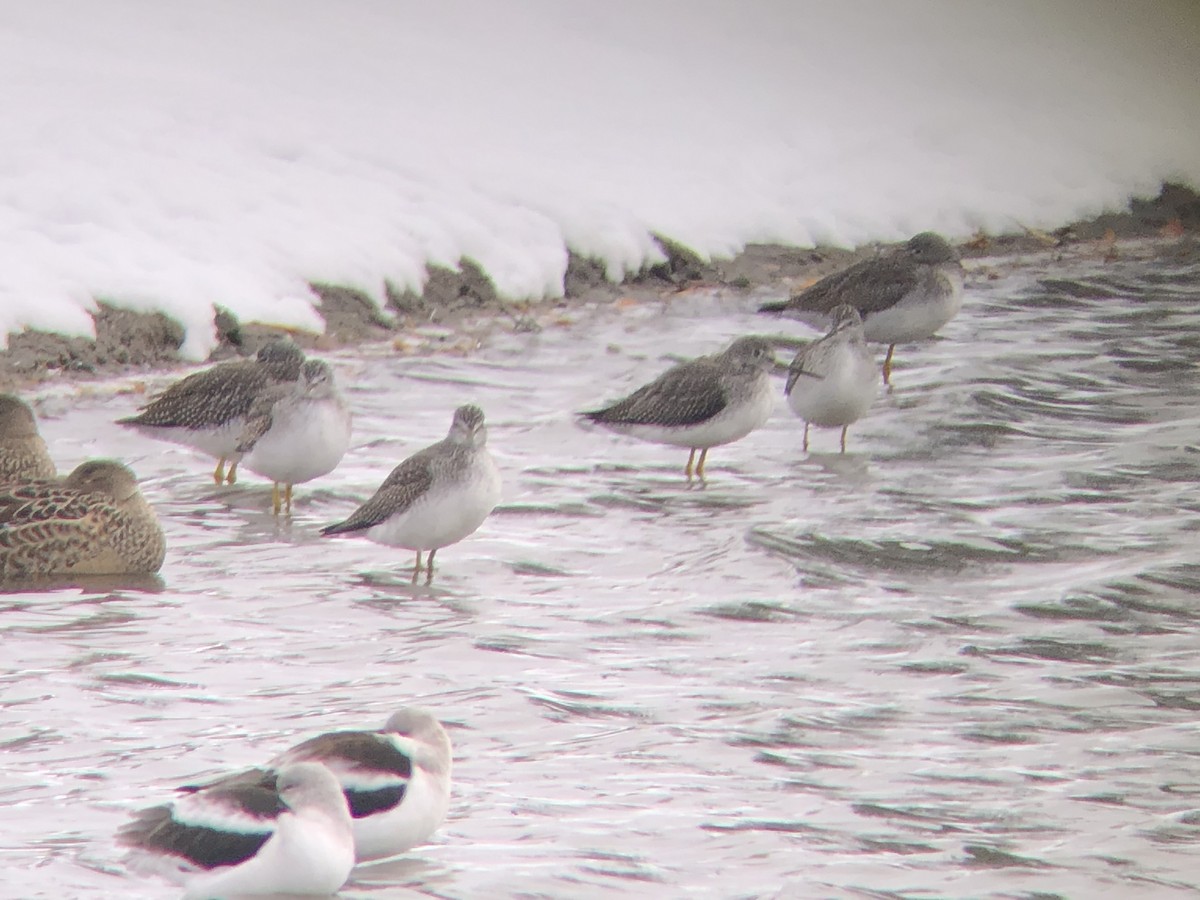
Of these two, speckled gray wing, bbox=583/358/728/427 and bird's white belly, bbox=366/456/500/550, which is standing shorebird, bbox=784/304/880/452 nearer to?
speckled gray wing, bbox=583/358/728/427

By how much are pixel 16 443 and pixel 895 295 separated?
6534 millimetres

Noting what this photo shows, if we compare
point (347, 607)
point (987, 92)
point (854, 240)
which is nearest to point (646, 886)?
point (347, 607)

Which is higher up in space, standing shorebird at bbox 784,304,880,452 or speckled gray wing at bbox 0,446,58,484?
standing shorebird at bbox 784,304,880,452

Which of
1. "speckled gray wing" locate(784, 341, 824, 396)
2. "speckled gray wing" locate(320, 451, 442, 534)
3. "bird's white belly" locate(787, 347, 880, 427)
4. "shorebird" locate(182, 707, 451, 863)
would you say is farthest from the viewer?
"speckled gray wing" locate(784, 341, 824, 396)

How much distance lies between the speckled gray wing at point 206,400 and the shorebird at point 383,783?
5307mm

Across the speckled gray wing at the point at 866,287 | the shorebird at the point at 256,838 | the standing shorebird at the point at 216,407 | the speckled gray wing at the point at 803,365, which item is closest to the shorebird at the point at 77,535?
the standing shorebird at the point at 216,407

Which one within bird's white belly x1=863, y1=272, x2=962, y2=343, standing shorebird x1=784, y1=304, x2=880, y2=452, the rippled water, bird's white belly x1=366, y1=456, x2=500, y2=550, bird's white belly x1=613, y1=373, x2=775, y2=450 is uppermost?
bird's white belly x1=863, y1=272, x2=962, y2=343

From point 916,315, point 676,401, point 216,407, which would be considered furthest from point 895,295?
point 216,407

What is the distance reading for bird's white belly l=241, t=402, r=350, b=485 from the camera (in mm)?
9961

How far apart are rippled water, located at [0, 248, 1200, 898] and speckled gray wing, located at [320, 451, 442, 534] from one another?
0.27m

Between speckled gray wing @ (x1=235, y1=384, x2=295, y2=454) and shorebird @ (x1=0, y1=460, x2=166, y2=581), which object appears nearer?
shorebird @ (x1=0, y1=460, x2=166, y2=581)

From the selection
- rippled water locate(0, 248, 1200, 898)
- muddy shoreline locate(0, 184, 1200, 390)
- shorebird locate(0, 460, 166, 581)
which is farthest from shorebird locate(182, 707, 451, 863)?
muddy shoreline locate(0, 184, 1200, 390)

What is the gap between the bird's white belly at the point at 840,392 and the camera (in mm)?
11914

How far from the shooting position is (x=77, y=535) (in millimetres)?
9047
